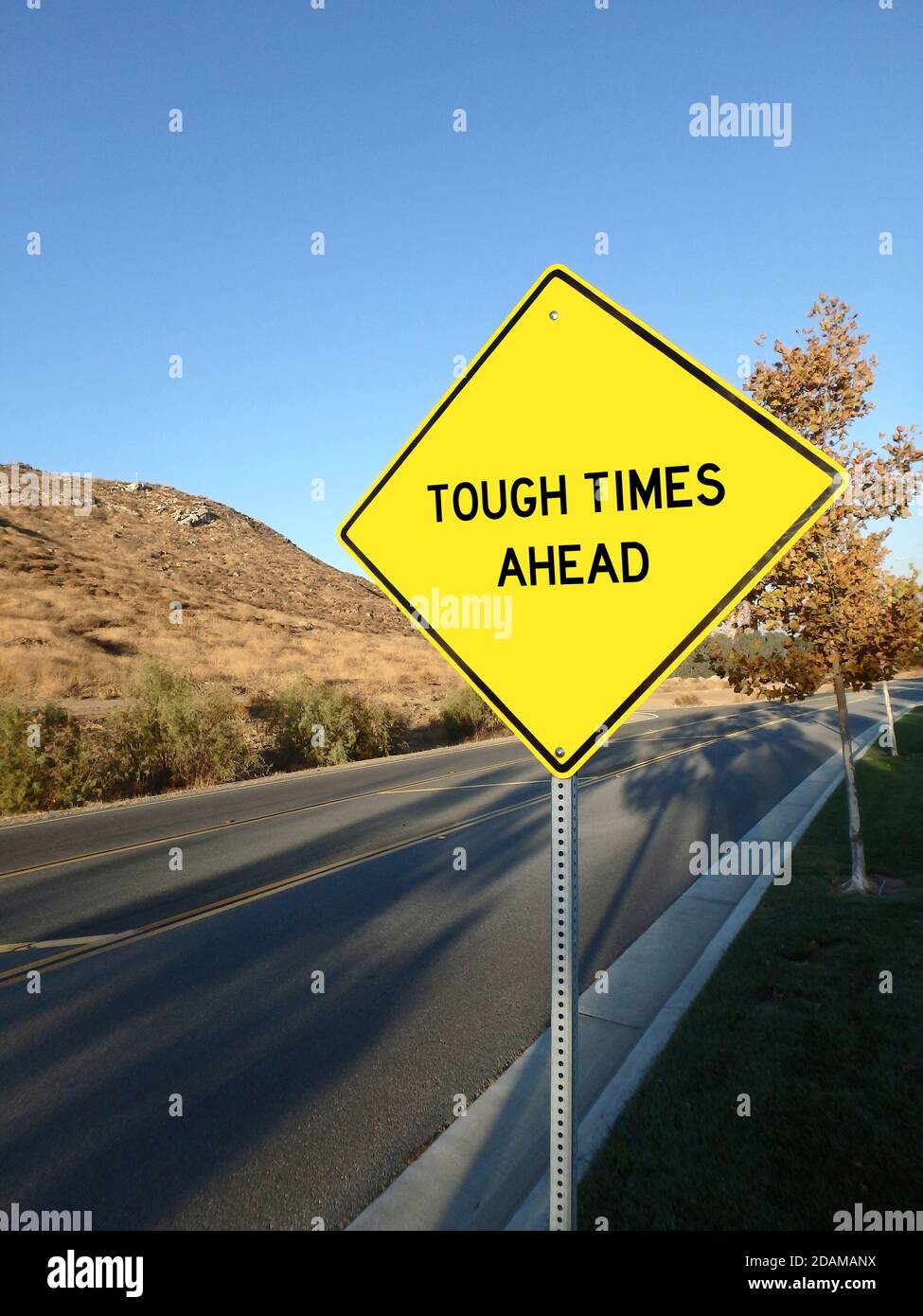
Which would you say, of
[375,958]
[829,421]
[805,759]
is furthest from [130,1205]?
[805,759]

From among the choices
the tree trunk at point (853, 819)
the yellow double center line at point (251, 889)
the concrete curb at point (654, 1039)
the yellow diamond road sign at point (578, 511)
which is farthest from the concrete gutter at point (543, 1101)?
the yellow double center line at point (251, 889)

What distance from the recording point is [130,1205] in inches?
120

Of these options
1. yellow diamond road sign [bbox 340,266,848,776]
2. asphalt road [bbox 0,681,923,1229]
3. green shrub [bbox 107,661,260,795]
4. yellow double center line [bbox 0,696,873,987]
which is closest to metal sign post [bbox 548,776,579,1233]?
yellow diamond road sign [bbox 340,266,848,776]

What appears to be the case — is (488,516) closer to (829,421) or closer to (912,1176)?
(912,1176)

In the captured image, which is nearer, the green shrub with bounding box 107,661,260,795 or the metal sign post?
the metal sign post

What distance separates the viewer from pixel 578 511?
2029mm

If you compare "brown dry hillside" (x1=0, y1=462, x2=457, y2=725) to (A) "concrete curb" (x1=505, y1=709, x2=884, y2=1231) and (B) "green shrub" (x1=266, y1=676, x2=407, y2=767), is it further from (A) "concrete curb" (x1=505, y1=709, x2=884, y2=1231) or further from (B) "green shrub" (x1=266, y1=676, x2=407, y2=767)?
(A) "concrete curb" (x1=505, y1=709, x2=884, y2=1231)

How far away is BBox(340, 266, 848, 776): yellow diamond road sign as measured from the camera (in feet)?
6.21

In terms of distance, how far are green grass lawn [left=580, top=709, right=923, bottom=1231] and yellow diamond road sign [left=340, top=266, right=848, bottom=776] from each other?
7.03ft

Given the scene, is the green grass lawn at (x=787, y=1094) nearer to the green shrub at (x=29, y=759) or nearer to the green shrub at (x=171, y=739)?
the green shrub at (x=29, y=759)

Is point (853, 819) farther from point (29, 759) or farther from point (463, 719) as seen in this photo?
point (463, 719)

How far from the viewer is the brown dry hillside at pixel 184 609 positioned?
33812 millimetres

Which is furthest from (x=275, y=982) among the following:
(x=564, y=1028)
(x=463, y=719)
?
(x=463, y=719)
